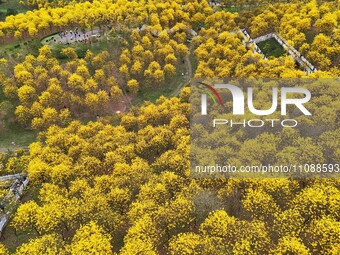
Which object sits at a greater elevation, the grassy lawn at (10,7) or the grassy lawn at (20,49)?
the grassy lawn at (10,7)

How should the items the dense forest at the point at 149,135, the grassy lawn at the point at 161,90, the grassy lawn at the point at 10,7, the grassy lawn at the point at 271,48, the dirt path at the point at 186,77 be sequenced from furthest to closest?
the grassy lawn at the point at 10,7 → the grassy lawn at the point at 271,48 → the dirt path at the point at 186,77 → the grassy lawn at the point at 161,90 → the dense forest at the point at 149,135

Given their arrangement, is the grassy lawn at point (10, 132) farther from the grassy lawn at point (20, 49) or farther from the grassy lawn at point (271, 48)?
the grassy lawn at point (271, 48)

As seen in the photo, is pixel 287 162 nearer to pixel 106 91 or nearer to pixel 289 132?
pixel 289 132

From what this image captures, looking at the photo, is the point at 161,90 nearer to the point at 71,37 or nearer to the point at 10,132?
the point at 71,37

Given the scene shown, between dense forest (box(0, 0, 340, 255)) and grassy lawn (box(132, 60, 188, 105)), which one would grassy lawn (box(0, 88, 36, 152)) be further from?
grassy lawn (box(132, 60, 188, 105))

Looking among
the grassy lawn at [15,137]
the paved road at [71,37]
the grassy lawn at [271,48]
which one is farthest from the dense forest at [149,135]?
the grassy lawn at [271,48]

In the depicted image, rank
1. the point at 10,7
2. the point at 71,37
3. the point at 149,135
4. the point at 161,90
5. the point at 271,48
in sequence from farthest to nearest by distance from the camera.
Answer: the point at 10,7, the point at 71,37, the point at 271,48, the point at 161,90, the point at 149,135

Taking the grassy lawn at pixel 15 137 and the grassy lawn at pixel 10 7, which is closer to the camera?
the grassy lawn at pixel 15 137

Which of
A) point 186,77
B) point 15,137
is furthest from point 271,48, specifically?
point 15,137
